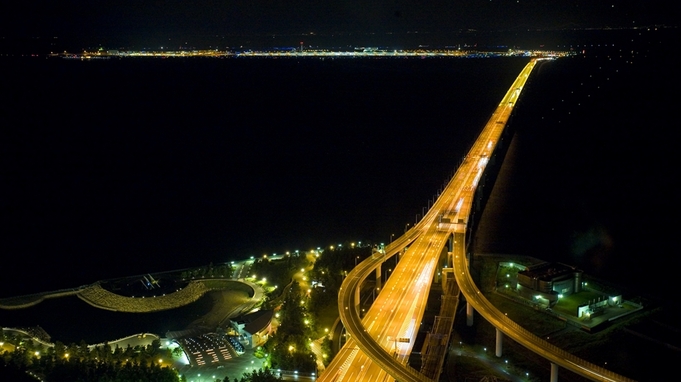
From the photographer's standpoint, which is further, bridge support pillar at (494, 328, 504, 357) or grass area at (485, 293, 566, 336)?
grass area at (485, 293, 566, 336)

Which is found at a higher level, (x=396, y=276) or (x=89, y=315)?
(x=396, y=276)

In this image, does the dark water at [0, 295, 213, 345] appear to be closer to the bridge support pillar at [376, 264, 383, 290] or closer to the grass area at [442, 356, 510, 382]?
the bridge support pillar at [376, 264, 383, 290]

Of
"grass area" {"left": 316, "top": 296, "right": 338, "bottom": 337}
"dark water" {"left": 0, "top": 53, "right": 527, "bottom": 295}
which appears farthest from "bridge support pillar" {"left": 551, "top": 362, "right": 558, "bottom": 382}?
"dark water" {"left": 0, "top": 53, "right": 527, "bottom": 295}

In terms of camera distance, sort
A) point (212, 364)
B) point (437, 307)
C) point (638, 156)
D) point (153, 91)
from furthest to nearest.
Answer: point (153, 91) < point (638, 156) < point (437, 307) < point (212, 364)

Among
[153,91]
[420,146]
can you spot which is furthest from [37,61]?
[420,146]

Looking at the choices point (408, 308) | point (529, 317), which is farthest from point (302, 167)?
point (408, 308)

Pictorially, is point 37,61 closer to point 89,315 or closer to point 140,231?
point 140,231
